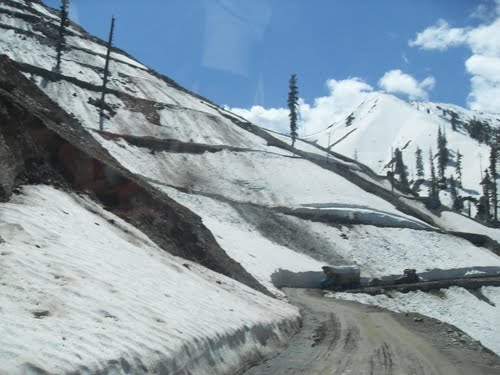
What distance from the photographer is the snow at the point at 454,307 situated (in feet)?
86.1

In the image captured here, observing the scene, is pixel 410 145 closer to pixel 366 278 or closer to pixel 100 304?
pixel 366 278

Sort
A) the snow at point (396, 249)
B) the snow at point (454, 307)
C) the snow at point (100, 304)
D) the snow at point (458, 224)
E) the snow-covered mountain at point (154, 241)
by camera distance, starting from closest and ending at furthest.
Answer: the snow at point (100, 304), the snow-covered mountain at point (154, 241), the snow at point (454, 307), the snow at point (396, 249), the snow at point (458, 224)

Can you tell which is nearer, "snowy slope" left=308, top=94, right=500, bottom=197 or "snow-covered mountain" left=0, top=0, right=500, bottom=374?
"snow-covered mountain" left=0, top=0, right=500, bottom=374

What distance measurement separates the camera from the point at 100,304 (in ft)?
28.6

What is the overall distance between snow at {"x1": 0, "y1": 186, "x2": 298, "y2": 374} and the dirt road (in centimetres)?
96

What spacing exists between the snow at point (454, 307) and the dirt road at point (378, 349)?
27.9 feet

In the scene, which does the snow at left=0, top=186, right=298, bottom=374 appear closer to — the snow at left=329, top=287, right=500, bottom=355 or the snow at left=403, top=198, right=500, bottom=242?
the snow at left=329, top=287, right=500, bottom=355

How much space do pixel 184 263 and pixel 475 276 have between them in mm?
31642

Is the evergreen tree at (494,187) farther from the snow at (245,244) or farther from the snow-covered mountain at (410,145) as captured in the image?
the snow at (245,244)

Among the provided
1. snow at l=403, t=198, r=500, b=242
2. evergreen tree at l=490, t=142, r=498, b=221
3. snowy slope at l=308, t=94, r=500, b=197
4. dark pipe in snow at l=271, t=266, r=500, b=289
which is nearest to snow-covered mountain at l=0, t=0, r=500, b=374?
dark pipe in snow at l=271, t=266, r=500, b=289

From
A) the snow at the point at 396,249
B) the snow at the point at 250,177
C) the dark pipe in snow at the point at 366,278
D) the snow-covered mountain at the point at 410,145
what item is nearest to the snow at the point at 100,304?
the dark pipe in snow at the point at 366,278

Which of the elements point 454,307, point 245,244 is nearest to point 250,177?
point 245,244

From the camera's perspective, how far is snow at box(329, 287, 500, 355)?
26.2 metres

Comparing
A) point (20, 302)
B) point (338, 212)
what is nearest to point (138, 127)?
point (338, 212)
